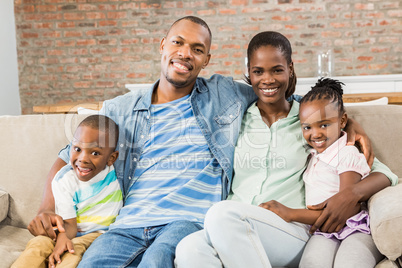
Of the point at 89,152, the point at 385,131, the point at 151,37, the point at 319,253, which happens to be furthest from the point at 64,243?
the point at 151,37

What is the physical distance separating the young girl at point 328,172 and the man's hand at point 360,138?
1.2 inches

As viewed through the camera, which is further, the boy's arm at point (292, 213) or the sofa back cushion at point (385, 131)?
the sofa back cushion at point (385, 131)

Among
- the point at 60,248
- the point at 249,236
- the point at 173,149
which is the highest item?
the point at 173,149

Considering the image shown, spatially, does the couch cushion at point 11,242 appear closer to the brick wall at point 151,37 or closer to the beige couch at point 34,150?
the beige couch at point 34,150

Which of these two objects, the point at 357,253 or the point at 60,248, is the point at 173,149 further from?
the point at 357,253

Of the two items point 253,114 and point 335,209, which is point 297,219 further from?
point 253,114

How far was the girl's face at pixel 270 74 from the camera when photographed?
65.9 inches

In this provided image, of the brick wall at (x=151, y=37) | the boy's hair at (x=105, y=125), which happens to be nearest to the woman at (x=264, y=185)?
the boy's hair at (x=105, y=125)

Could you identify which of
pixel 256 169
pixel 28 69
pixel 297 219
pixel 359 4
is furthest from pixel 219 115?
pixel 28 69

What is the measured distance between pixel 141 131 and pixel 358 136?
33.7 inches

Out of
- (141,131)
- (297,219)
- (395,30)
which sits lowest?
(297,219)

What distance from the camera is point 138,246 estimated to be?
56.6 inches

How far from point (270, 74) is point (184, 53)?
363mm

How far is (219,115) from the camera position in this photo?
1754mm
